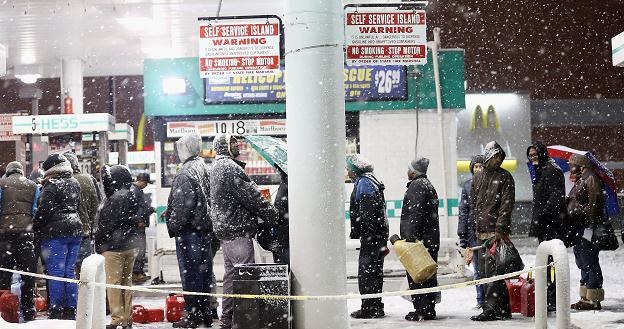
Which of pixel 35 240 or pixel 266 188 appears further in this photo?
pixel 266 188

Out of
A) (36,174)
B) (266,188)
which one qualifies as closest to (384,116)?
(266,188)

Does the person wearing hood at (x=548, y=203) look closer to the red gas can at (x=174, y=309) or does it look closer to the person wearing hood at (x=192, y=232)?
the person wearing hood at (x=192, y=232)

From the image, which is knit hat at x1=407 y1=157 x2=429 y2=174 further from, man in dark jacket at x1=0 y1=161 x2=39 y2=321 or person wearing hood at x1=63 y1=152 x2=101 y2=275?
man in dark jacket at x1=0 y1=161 x2=39 y2=321

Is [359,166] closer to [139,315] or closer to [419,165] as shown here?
[419,165]

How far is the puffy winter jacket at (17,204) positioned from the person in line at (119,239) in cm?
116

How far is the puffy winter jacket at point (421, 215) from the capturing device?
375 inches

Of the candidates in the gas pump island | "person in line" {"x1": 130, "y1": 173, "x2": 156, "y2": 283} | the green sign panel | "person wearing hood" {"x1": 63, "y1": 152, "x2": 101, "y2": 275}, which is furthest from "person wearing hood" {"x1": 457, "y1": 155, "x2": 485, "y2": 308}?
the gas pump island

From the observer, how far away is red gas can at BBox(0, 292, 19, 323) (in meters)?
9.43

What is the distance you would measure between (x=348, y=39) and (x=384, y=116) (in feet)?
19.1

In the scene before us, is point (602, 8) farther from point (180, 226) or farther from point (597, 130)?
point (180, 226)

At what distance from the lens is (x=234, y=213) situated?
27.2 ft

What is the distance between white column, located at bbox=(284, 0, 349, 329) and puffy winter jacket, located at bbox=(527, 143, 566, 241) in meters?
2.82

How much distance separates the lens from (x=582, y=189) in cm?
1000

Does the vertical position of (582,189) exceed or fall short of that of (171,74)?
it falls short
